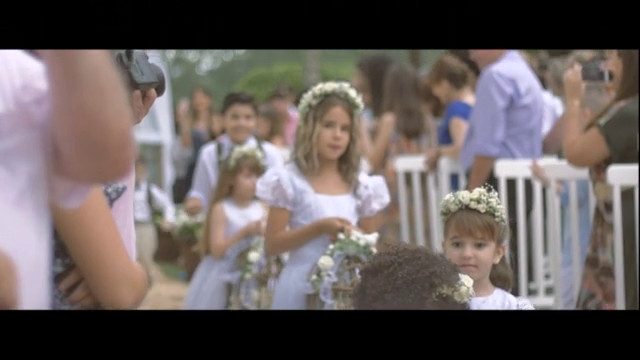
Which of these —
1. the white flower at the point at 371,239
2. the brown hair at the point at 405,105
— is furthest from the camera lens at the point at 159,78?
the brown hair at the point at 405,105

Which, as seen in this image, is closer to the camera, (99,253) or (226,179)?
(99,253)

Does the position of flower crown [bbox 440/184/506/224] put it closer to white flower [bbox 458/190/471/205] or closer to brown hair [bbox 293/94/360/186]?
white flower [bbox 458/190/471/205]

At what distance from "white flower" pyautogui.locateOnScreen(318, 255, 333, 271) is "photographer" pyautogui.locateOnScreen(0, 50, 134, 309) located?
236 centimetres

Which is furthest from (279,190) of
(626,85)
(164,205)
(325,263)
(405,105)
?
(164,205)

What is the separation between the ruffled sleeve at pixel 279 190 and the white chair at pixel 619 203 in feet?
3.82

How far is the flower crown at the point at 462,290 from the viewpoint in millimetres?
2973

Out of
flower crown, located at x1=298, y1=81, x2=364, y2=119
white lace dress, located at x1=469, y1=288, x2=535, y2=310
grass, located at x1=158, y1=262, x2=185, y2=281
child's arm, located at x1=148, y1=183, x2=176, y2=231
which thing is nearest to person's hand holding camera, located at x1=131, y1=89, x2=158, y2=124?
white lace dress, located at x1=469, y1=288, x2=535, y2=310

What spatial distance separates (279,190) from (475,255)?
1662 mm

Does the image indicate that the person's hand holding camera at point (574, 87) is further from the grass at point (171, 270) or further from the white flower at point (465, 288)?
the grass at point (171, 270)

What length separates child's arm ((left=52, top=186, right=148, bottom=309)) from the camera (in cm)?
206

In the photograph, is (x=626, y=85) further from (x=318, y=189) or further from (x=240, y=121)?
(x=240, y=121)

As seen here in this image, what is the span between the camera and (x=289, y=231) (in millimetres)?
4617

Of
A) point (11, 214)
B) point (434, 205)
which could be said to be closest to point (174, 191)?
point (434, 205)
